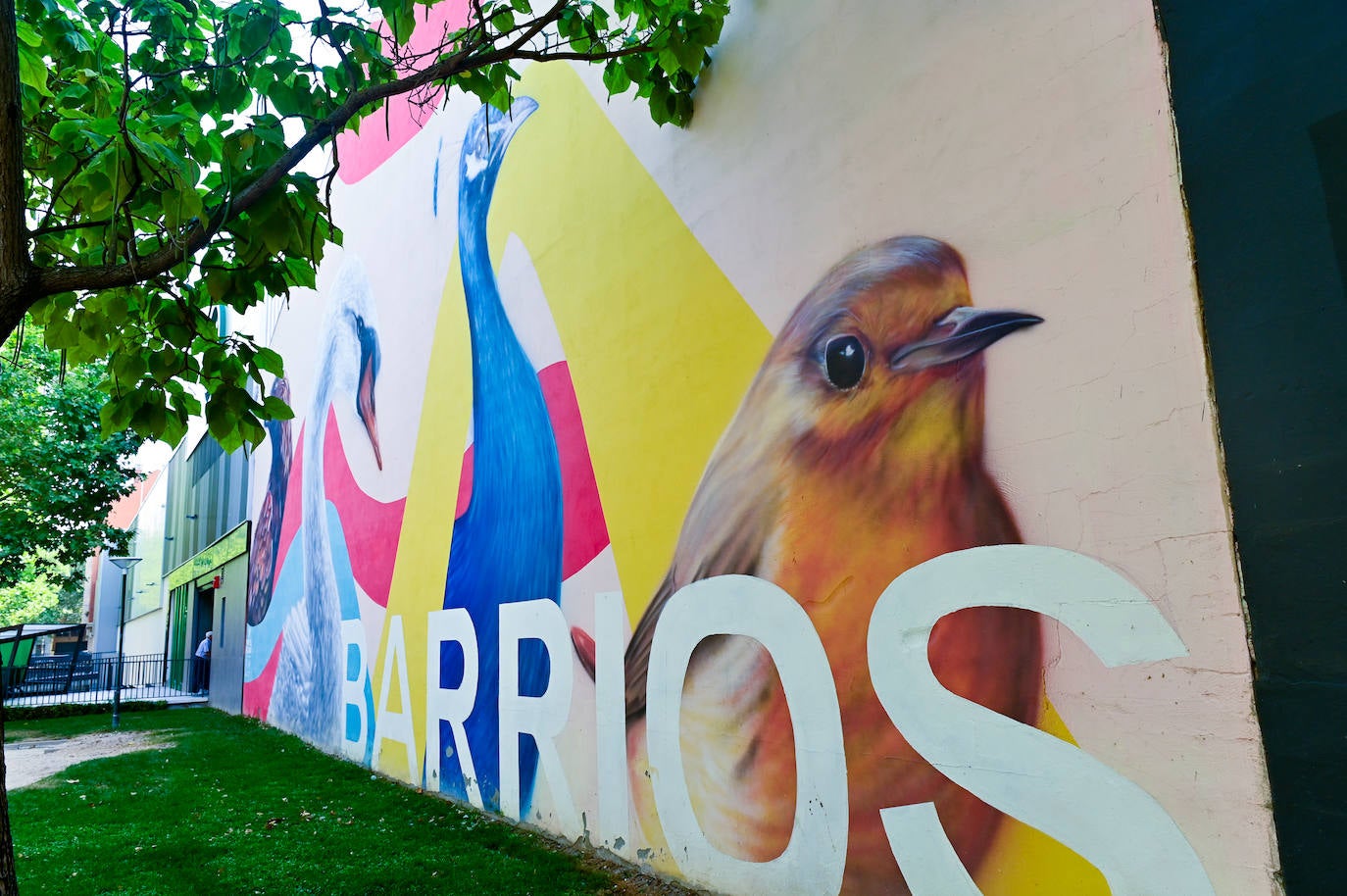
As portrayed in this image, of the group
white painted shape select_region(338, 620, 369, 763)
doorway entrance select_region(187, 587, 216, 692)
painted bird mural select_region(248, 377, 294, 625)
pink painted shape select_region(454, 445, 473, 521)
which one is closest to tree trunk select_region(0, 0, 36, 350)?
pink painted shape select_region(454, 445, 473, 521)

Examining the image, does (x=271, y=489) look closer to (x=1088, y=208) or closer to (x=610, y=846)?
(x=610, y=846)

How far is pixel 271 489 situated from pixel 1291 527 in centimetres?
1600

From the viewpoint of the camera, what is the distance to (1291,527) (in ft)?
8.60

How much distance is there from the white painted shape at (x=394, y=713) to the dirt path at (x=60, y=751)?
166 inches

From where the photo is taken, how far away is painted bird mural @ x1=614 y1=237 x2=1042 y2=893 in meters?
3.54

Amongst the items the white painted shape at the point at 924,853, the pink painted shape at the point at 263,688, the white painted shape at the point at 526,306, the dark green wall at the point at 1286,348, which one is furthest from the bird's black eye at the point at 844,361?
the pink painted shape at the point at 263,688

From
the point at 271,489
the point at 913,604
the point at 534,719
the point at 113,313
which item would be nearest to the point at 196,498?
the point at 271,489

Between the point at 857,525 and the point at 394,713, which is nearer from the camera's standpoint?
the point at 857,525

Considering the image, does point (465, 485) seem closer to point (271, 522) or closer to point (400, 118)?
point (400, 118)

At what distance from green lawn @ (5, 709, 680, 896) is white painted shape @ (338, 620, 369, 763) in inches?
13.1

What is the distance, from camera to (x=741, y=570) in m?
A: 4.75

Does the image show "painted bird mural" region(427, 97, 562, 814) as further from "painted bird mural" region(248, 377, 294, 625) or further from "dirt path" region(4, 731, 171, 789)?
"painted bird mural" region(248, 377, 294, 625)

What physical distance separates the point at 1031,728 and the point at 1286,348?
156 centimetres

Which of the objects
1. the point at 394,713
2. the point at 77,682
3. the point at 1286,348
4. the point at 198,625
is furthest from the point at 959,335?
the point at 77,682
